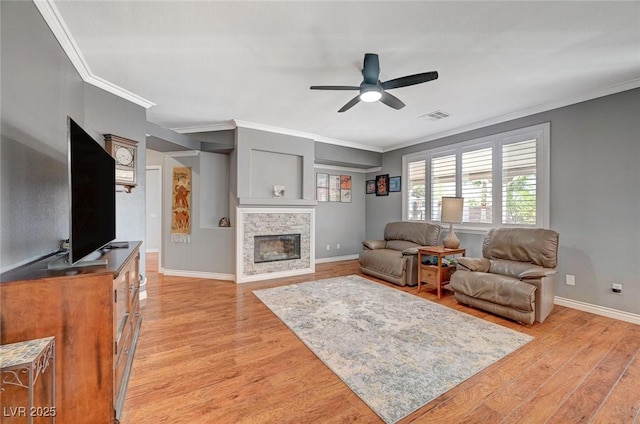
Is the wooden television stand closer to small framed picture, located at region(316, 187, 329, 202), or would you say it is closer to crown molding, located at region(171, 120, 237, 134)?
crown molding, located at region(171, 120, 237, 134)

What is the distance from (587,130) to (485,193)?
1386 mm

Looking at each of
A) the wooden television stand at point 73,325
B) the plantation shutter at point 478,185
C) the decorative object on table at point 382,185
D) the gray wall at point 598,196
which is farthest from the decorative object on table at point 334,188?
the wooden television stand at point 73,325

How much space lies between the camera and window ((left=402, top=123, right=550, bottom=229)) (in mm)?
3703

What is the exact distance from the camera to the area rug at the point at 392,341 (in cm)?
182

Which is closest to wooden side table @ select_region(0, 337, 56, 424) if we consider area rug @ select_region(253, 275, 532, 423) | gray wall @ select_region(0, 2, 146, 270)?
A: gray wall @ select_region(0, 2, 146, 270)

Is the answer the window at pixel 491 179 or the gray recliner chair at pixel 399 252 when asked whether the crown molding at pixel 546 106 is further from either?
the gray recliner chair at pixel 399 252

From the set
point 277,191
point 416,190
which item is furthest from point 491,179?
point 277,191

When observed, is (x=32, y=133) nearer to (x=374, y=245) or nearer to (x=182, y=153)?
(x=182, y=153)

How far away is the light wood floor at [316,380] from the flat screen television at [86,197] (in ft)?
3.23

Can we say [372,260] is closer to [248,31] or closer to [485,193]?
[485,193]

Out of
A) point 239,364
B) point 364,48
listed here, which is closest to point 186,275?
point 239,364

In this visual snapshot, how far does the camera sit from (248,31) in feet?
6.98

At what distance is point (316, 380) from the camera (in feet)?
6.27

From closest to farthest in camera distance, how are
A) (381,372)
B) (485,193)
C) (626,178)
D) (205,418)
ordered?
1. (205,418)
2. (381,372)
3. (626,178)
4. (485,193)
